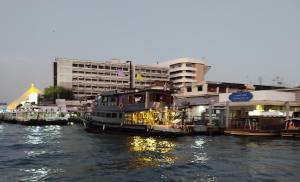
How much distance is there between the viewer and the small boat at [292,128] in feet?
153

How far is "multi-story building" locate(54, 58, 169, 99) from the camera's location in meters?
144

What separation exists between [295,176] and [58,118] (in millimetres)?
67949

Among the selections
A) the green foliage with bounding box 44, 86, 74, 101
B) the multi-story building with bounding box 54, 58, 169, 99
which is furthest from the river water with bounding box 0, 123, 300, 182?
the multi-story building with bounding box 54, 58, 169, 99

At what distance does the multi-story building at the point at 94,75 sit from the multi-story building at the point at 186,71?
5.09m

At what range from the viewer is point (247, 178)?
68.8 feet

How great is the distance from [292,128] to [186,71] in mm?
104256

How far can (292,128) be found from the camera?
48.4 m

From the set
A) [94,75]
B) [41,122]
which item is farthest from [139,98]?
[94,75]

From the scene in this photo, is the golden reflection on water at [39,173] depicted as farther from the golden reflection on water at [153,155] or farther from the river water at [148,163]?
the golden reflection on water at [153,155]

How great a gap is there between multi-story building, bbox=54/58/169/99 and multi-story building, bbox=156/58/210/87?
5094mm

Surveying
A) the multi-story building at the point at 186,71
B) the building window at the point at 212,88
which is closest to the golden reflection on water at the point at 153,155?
the building window at the point at 212,88

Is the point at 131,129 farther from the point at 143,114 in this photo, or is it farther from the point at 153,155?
the point at 153,155

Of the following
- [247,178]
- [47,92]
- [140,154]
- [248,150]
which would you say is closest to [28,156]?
[140,154]

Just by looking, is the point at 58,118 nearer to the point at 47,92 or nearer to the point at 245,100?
the point at 245,100
